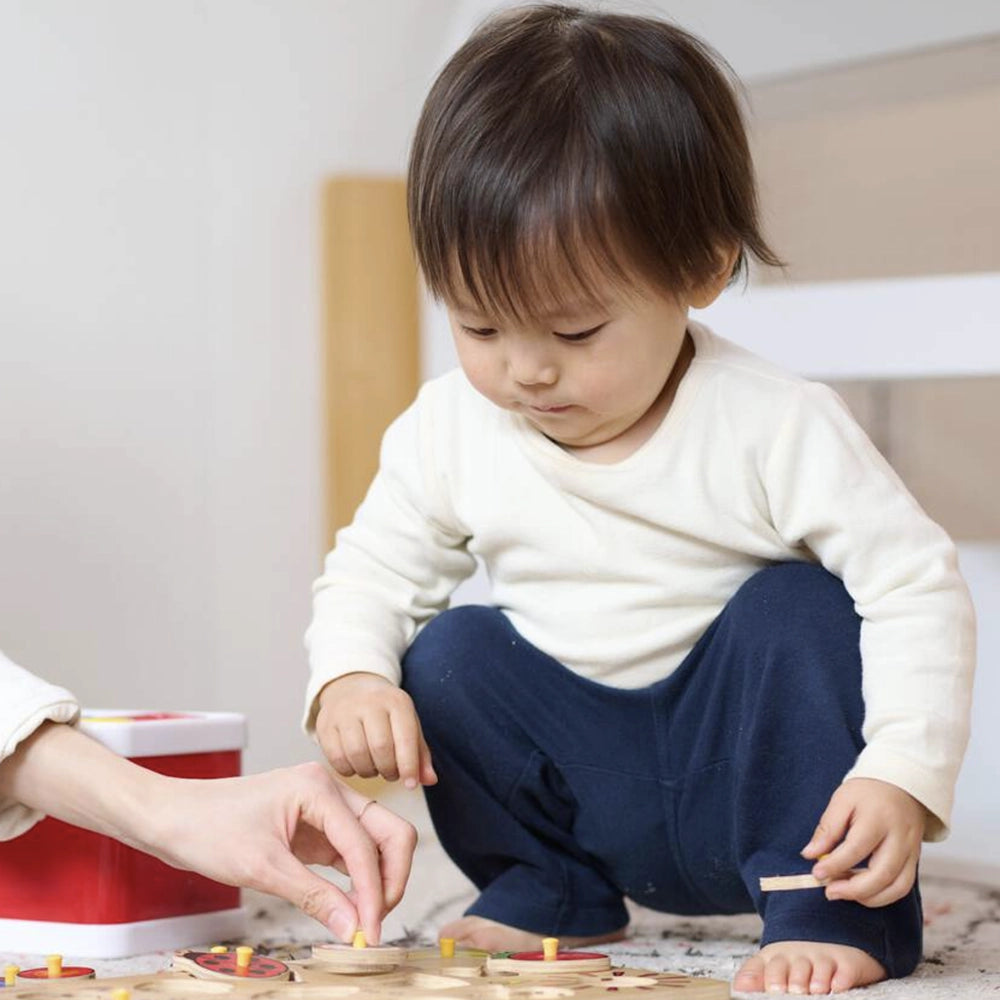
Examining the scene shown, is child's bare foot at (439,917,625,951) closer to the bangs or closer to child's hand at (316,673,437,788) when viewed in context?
child's hand at (316,673,437,788)

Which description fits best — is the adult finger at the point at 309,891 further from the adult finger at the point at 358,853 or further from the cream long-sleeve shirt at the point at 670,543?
the cream long-sleeve shirt at the point at 670,543

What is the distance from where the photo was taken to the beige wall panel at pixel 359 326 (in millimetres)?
1824

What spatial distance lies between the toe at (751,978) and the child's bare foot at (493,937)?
0.60 feet

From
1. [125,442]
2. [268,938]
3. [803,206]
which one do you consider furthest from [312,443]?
[268,938]

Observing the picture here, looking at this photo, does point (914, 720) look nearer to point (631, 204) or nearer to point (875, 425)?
point (631, 204)

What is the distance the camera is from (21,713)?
939 millimetres

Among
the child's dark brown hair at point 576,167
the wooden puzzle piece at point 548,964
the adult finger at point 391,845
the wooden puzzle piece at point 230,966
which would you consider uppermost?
the child's dark brown hair at point 576,167

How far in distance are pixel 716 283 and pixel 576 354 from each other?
0.11 m

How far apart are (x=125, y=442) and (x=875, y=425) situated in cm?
73

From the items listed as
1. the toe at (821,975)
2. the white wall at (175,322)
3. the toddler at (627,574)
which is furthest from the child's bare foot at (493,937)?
the white wall at (175,322)

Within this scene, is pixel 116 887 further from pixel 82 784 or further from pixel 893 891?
pixel 893 891

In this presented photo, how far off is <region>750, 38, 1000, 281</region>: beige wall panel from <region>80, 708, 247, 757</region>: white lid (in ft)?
2.65

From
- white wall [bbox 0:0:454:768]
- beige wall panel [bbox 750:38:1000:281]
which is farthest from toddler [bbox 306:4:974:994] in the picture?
beige wall panel [bbox 750:38:1000:281]

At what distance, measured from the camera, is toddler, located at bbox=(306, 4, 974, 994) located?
869mm
